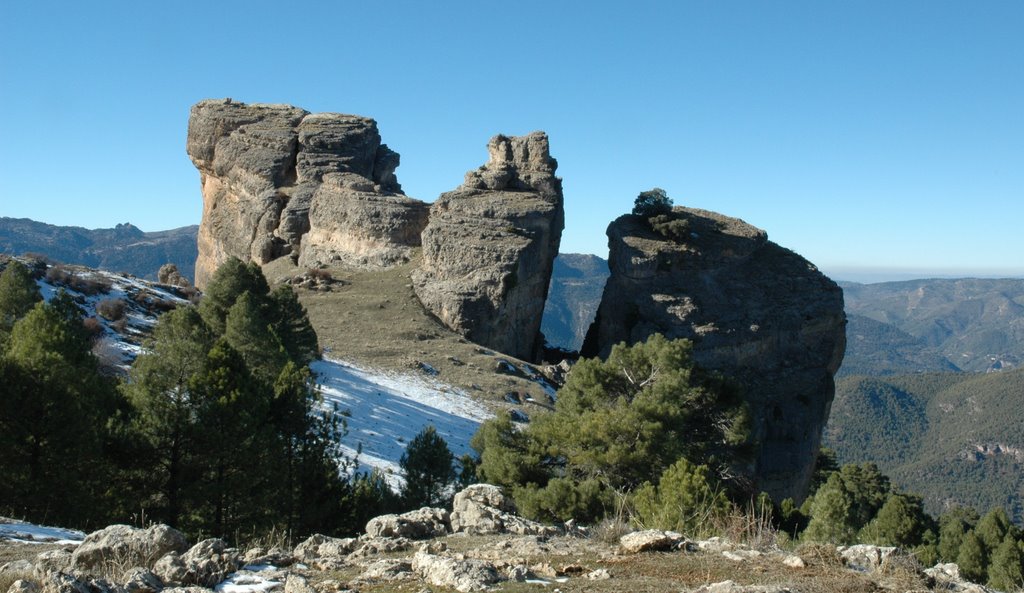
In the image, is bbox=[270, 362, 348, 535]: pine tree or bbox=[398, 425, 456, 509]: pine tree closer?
bbox=[270, 362, 348, 535]: pine tree

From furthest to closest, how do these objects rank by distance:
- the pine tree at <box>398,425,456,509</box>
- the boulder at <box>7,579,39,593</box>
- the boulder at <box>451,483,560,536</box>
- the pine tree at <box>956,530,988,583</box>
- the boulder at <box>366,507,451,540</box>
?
1. the pine tree at <box>956,530,988,583</box>
2. the pine tree at <box>398,425,456,509</box>
3. the boulder at <box>451,483,560,536</box>
4. the boulder at <box>366,507,451,540</box>
5. the boulder at <box>7,579,39,593</box>

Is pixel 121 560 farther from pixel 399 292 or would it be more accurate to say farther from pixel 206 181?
pixel 206 181

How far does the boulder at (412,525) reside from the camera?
402 inches

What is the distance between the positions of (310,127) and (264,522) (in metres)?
39.9

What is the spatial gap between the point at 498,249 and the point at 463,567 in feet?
108

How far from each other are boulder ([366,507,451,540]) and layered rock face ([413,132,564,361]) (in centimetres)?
2803

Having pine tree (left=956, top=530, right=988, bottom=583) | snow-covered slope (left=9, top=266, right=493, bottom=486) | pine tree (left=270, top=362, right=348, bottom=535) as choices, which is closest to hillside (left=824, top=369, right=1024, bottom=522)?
pine tree (left=956, top=530, right=988, bottom=583)

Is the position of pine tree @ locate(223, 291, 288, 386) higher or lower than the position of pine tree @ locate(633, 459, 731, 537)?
higher

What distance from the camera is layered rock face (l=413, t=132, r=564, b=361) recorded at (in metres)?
39.7

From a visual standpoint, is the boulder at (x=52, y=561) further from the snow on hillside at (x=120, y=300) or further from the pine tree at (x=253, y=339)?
the snow on hillside at (x=120, y=300)

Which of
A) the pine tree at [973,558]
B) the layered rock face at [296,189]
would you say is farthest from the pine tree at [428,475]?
the layered rock face at [296,189]

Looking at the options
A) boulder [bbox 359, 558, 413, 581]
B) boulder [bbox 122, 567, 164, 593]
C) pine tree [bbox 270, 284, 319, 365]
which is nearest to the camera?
boulder [bbox 122, 567, 164, 593]

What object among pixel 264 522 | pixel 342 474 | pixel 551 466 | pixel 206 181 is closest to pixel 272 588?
pixel 264 522

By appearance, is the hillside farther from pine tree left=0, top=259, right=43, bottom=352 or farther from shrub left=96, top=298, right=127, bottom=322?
pine tree left=0, top=259, right=43, bottom=352
